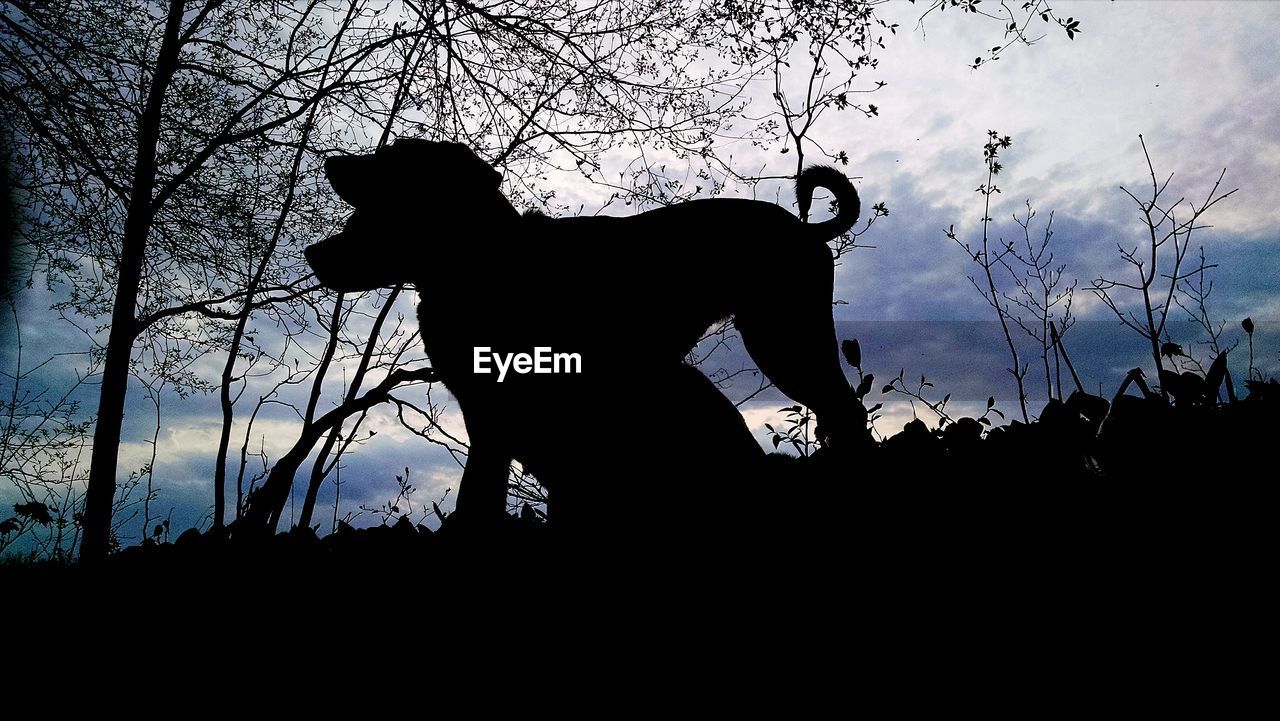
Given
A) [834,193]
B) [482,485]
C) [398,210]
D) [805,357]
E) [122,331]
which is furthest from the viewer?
[122,331]

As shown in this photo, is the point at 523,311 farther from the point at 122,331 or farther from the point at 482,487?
the point at 122,331

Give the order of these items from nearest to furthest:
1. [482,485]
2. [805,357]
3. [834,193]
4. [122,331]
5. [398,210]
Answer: [398,210], [482,485], [805,357], [834,193], [122,331]

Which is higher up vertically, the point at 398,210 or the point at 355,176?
the point at 355,176

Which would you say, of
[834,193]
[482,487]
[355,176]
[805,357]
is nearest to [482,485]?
[482,487]

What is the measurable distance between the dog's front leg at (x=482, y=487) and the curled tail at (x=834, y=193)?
89.6 inches

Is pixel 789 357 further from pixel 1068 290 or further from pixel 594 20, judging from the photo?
pixel 594 20

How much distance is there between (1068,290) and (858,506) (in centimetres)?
296

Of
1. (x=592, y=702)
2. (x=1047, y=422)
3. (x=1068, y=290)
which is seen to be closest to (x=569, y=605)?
(x=592, y=702)

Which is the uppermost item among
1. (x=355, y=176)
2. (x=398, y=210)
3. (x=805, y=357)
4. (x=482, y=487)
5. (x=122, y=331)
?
(x=122, y=331)

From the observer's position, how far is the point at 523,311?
9.12 ft

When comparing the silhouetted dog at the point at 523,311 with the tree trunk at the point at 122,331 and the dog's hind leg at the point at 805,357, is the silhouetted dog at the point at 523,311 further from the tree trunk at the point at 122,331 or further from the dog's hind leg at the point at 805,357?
the tree trunk at the point at 122,331

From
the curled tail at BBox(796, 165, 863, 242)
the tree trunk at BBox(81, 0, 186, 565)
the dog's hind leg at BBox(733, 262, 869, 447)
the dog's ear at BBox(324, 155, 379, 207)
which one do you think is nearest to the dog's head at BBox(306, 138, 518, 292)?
the dog's ear at BBox(324, 155, 379, 207)

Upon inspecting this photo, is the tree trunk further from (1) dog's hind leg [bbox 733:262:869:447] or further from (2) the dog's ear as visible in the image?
(1) dog's hind leg [bbox 733:262:869:447]

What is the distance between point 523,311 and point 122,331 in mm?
4533
